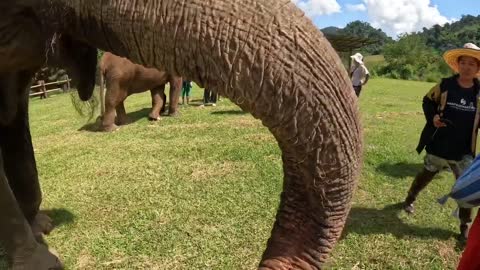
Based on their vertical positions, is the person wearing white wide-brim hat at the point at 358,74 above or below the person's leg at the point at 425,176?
above

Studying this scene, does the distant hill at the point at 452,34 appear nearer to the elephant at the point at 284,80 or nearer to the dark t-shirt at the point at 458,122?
the dark t-shirt at the point at 458,122

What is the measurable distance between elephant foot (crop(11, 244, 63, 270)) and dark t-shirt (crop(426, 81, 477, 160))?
119 inches

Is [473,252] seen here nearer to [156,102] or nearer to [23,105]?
[23,105]

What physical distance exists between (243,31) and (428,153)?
10.2ft

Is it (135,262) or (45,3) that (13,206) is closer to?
(135,262)

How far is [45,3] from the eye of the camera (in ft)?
5.68

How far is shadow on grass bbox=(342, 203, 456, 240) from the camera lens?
3.94 metres

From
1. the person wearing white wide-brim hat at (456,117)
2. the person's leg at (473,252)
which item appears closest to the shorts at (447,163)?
the person wearing white wide-brim hat at (456,117)

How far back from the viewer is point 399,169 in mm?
5797

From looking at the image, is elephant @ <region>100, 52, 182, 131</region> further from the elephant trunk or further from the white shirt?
the elephant trunk

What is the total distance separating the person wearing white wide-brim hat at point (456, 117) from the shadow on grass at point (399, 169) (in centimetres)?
155

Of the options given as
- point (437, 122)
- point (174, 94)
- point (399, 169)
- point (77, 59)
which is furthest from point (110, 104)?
point (77, 59)

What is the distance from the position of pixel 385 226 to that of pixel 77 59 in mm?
2998

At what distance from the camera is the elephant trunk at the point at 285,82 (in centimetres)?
141
